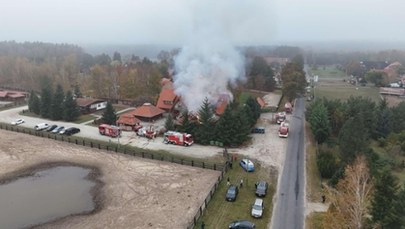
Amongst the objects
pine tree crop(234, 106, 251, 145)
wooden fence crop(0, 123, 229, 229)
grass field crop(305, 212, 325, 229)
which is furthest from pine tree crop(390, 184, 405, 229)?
pine tree crop(234, 106, 251, 145)

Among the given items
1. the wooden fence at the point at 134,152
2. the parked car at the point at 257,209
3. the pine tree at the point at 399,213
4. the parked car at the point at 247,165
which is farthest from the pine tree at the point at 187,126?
the pine tree at the point at 399,213

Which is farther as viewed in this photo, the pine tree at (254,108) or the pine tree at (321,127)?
the pine tree at (254,108)

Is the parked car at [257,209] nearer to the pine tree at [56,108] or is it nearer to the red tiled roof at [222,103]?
the red tiled roof at [222,103]

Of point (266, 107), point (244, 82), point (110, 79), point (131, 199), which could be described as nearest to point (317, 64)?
point (244, 82)

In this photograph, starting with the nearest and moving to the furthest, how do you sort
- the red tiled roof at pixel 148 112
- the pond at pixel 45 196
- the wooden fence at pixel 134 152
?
the pond at pixel 45 196 < the wooden fence at pixel 134 152 < the red tiled roof at pixel 148 112

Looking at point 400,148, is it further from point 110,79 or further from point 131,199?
point 110,79

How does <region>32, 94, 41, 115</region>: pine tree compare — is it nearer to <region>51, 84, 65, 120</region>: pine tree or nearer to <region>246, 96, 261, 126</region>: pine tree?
<region>51, 84, 65, 120</region>: pine tree

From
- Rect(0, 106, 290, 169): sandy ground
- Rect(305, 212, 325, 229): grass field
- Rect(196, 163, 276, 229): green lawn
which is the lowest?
Rect(196, 163, 276, 229): green lawn

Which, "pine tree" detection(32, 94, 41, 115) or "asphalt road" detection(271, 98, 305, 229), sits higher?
"pine tree" detection(32, 94, 41, 115)
